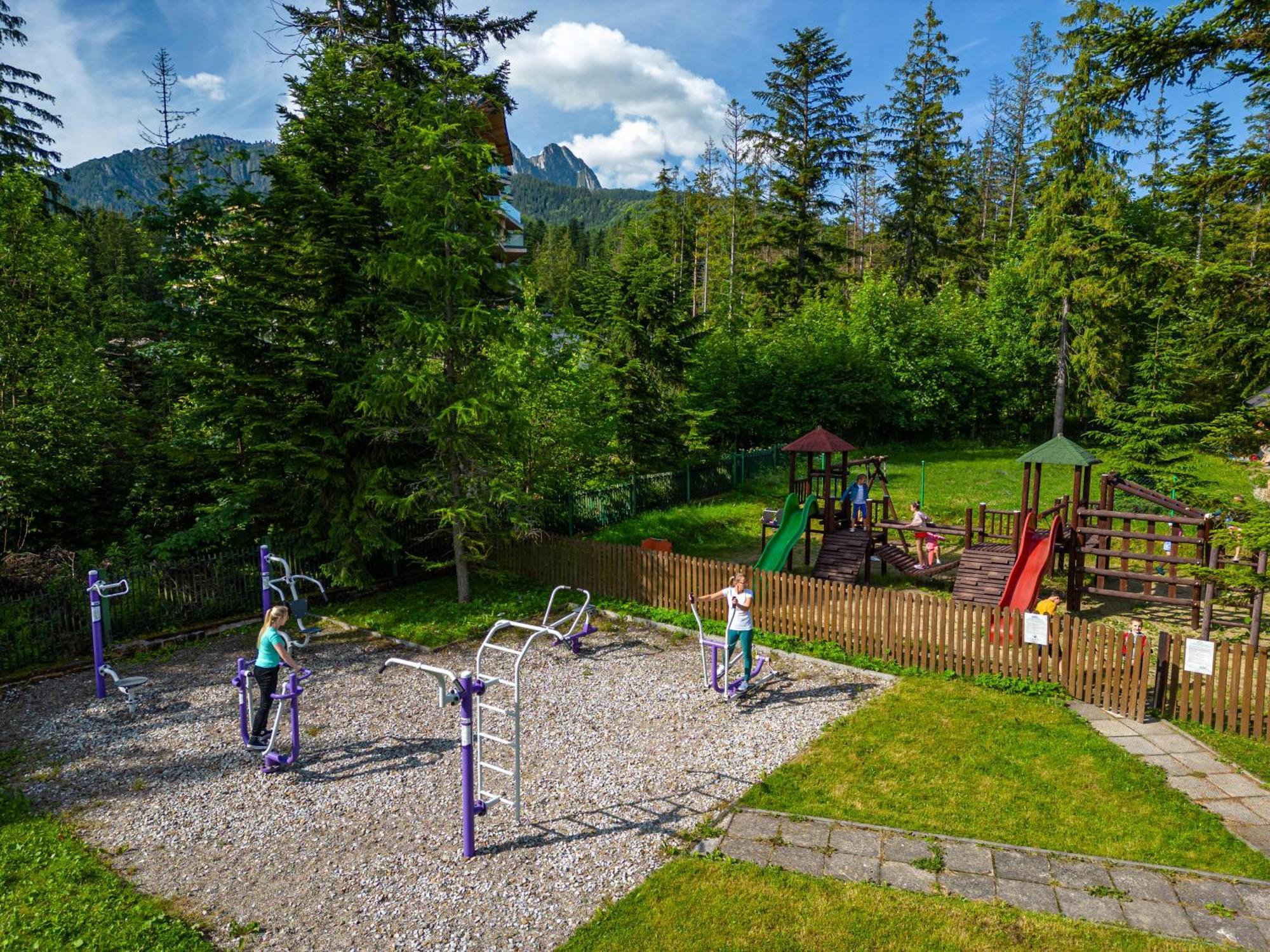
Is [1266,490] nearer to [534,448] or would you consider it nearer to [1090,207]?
[1090,207]

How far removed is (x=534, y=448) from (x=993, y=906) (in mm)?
13339

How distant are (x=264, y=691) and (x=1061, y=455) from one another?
14.1 metres

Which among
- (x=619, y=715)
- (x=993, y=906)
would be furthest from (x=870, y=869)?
(x=619, y=715)

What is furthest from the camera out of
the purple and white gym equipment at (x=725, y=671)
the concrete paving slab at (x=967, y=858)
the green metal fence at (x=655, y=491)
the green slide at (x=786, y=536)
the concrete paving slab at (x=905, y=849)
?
the green metal fence at (x=655, y=491)

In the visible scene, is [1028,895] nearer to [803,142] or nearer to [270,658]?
[270,658]

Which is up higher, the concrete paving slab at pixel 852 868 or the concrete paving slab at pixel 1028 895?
the concrete paving slab at pixel 1028 895

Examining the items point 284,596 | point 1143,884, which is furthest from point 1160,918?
point 284,596

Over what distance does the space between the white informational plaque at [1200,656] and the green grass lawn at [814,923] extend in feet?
15.1

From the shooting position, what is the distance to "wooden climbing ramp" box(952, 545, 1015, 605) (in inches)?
532

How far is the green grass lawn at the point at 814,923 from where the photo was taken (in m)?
5.68

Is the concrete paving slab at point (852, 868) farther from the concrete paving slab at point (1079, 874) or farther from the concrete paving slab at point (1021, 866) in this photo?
the concrete paving slab at point (1079, 874)

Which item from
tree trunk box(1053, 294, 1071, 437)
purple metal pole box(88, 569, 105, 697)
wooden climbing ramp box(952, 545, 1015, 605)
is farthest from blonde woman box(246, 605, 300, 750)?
tree trunk box(1053, 294, 1071, 437)

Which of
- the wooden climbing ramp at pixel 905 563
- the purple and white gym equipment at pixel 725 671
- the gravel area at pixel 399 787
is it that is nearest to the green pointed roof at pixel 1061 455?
the wooden climbing ramp at pixel 905 563

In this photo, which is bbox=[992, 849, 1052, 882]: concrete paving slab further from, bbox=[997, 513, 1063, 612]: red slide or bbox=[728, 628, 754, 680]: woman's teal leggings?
bbox=[997, 513, 1063, 612]: red slide
